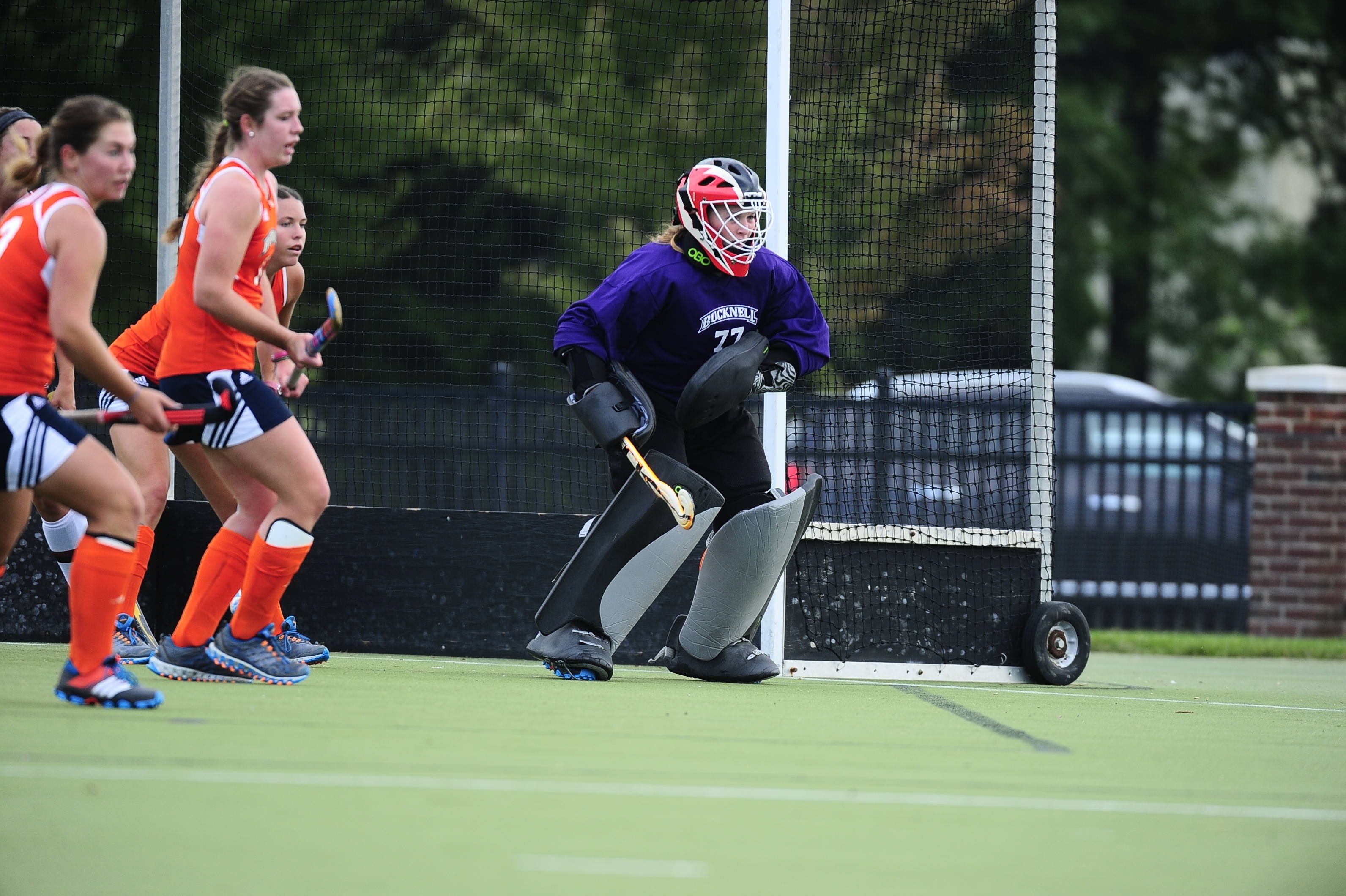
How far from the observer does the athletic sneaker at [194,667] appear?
473 cm

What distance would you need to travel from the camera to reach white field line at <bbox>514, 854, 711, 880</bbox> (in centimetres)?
233

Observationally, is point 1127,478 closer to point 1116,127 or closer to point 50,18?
point 50,18

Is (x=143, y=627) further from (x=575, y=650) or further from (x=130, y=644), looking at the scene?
(x=575, y=650)

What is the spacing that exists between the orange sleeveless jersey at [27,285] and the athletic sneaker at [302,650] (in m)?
1.89

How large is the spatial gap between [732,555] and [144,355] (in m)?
2.31

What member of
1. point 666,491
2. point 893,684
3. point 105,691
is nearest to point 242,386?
point 105,691

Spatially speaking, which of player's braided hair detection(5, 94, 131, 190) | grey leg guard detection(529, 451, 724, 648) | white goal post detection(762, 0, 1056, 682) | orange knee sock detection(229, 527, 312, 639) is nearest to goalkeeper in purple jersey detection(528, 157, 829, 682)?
grey leg guard detection(529, 451, 724, 648)

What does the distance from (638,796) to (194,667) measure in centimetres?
230

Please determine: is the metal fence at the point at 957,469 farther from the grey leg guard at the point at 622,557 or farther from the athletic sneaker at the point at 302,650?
the athletic sneaker at the point at 302,650

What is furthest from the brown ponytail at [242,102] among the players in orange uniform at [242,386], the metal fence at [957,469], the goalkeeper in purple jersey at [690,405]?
the metal fence at [957,469]

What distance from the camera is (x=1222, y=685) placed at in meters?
6.94

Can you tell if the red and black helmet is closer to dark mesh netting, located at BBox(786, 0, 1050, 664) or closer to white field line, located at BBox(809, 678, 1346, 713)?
dark mesh netting, located at BBox(786, 0, 1050, 664)

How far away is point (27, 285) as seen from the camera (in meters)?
3.78

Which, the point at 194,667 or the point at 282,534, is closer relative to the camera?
the point at 282,534
